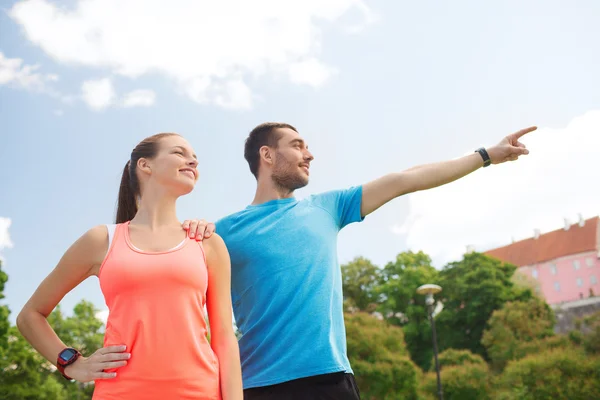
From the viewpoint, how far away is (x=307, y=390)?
3.14m

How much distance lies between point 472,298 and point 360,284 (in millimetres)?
8389

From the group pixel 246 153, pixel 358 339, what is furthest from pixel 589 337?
pixel 246 153

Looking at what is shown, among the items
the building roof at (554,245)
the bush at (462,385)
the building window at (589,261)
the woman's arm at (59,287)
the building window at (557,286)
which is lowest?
the bush at (462,385)

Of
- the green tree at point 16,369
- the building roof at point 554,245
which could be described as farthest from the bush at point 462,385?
the building roof at point 554,245

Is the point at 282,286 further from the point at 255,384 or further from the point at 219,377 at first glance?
the point at 219,377

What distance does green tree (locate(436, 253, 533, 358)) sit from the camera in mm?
42000

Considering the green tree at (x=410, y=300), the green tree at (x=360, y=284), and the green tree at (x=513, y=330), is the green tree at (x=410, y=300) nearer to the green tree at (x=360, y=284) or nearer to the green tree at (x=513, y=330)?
the green tree at (x=360, y=284)

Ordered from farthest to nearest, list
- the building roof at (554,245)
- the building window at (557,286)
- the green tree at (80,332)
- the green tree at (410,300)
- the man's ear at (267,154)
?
1. the building window at (557,286)
2. the building roof at (554,245)
3. the green tree at (410,300)
4. the green tree at (80,332)
5. the man's ear at (267,154)

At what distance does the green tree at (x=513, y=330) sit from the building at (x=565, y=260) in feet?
87.0

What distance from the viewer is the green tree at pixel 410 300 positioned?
1649 inches

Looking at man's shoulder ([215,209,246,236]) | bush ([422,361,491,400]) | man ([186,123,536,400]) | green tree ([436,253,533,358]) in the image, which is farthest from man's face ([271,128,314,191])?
green tree ([436,253,533,358])

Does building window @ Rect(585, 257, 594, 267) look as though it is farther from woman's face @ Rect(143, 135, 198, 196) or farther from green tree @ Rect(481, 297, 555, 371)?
woman's face @ Rect(143, 135, 198, 196)

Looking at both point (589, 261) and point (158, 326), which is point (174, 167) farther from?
point (589, 261)

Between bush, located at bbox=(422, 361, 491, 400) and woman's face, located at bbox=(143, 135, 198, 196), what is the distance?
27264 mm
